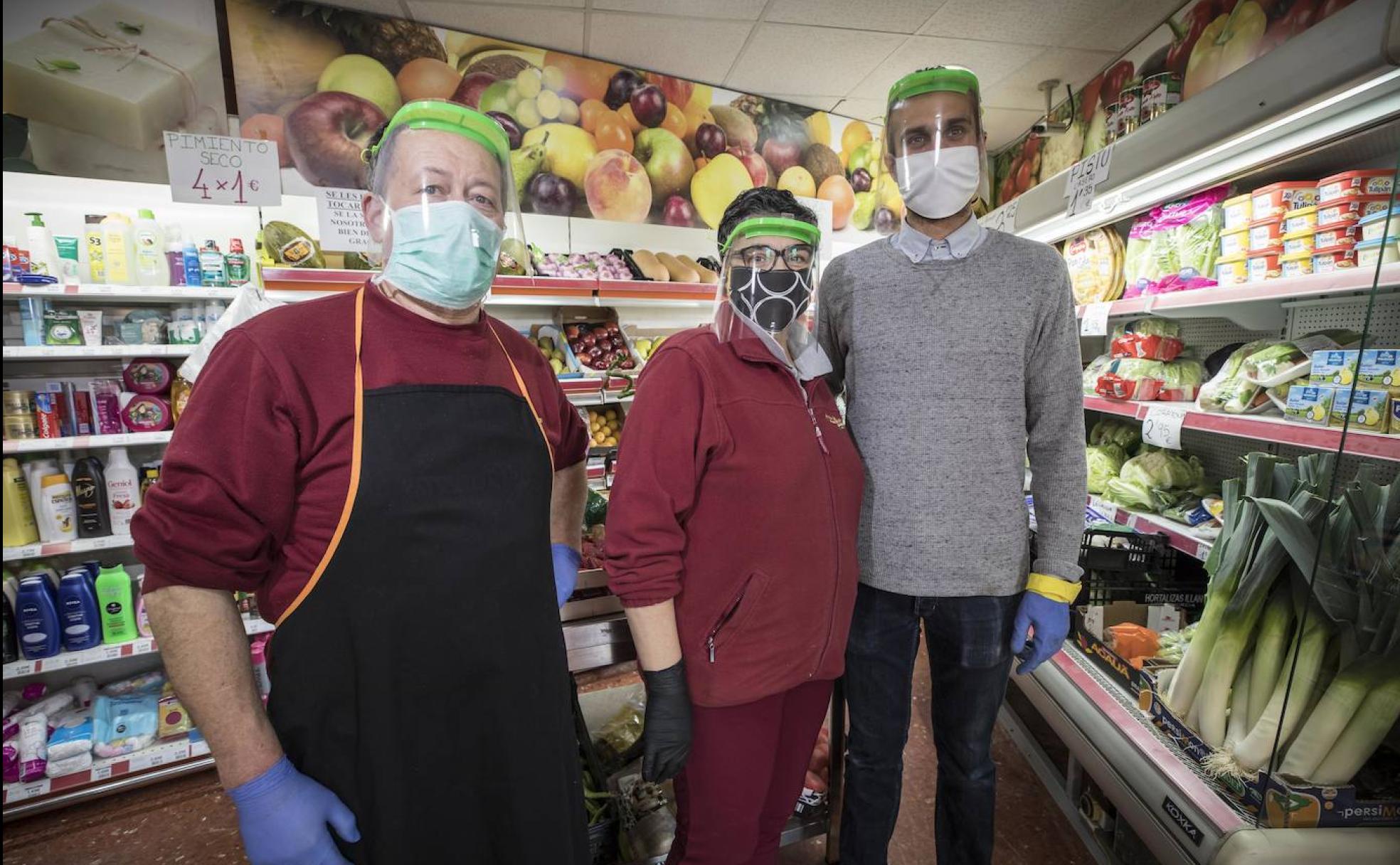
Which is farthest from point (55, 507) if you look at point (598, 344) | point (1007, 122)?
point (1007, 122)

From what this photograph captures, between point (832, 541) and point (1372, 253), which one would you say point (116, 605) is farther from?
point (1372, 253)

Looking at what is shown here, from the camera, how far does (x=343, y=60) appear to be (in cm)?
320

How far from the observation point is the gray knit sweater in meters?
1.51

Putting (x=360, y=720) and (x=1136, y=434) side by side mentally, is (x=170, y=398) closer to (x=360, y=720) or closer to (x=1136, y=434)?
(x=360, y=720)

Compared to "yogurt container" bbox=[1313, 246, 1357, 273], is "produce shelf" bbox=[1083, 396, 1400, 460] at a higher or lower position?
lower

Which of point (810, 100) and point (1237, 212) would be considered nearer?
point (1237, 212)

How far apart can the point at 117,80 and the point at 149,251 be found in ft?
2.74

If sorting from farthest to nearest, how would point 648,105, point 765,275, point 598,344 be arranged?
1. point 648,105
2. point 598,344
3. point 765,275

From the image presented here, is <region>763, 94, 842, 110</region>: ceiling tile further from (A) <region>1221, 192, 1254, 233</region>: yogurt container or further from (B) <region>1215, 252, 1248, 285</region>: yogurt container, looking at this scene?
(B) <region>1215, 252, 1248, 285</region>: yogurt container

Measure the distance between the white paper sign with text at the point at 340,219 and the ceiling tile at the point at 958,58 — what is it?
9.72ft

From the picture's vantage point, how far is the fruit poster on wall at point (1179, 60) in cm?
254

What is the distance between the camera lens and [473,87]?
3.47 metres

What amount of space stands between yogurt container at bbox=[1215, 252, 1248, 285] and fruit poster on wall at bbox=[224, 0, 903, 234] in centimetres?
123

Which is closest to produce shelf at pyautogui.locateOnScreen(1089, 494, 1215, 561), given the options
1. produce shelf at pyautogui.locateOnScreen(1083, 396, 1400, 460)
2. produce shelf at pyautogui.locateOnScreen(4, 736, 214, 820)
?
produce shelf at pyautogui.locateOnScreen(1083, 396, 1400, 460)
